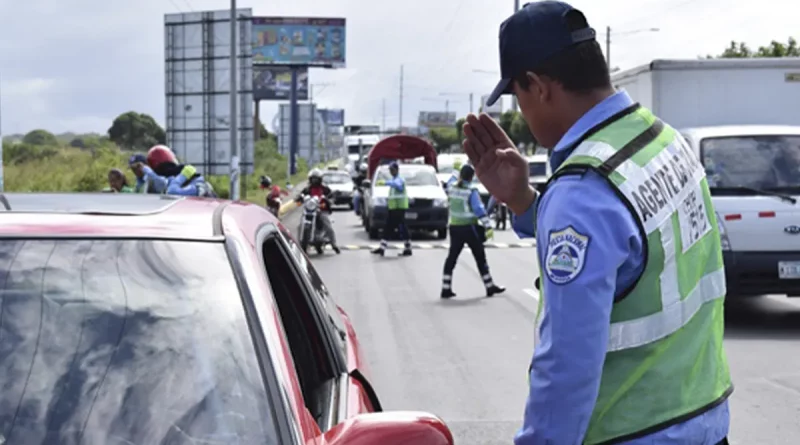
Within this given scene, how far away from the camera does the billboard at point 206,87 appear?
95.1 feet

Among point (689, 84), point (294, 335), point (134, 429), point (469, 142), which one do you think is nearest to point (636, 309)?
point (469, 142)

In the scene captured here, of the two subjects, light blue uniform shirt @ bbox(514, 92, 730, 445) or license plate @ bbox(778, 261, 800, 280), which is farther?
license plate @ bbox(778, 261, 800, 280)

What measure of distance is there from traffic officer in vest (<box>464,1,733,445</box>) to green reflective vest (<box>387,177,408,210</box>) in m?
17.3

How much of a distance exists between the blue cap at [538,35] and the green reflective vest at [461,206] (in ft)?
36.3

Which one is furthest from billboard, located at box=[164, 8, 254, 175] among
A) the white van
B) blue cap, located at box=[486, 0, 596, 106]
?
blue cap, located at box=[486, 0, 596, 106]

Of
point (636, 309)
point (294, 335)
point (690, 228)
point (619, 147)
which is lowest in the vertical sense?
point (294, 335)

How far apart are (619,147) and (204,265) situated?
110cm

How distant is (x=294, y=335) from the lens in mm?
4148

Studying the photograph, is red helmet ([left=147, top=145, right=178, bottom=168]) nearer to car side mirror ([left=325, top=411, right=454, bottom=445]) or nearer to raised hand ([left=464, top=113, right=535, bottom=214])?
raised hand ([left=464, top=113, right=535, bottom=214])

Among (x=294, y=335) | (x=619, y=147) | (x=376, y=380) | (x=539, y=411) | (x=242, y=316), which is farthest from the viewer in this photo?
(x=376, y=380)

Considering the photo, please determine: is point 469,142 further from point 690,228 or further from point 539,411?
point 539,411

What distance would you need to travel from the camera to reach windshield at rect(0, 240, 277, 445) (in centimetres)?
256

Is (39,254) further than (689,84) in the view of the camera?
No

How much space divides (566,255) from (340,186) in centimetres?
4075
